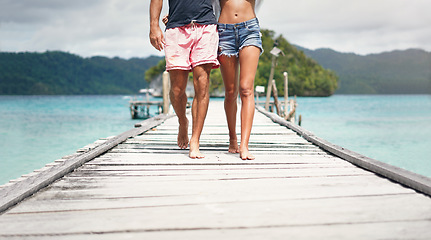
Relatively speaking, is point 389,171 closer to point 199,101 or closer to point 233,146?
point 233,146

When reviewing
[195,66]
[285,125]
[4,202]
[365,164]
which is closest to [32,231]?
[4,202]

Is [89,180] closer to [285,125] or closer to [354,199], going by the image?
[354,199]

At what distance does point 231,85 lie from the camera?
3500 mm

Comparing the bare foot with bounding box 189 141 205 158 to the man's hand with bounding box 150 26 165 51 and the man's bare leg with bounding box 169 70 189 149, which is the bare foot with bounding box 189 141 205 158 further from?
the man's hand with bounding box 150 26 165 51

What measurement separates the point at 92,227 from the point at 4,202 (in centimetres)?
65

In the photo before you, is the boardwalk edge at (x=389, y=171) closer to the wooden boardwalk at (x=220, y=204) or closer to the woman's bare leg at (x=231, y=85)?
→ the wooden boardwalk at (x=220, y=204)

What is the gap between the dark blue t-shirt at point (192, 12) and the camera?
328 cm

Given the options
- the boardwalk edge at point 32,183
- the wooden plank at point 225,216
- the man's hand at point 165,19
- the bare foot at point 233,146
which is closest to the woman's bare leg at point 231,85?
the bare foot at point 233,146

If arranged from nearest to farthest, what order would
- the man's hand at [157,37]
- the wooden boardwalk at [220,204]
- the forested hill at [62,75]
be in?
the wooden boardwalk at [220,204] → the man's hand at [157,37] → the forested hill at [62,75]

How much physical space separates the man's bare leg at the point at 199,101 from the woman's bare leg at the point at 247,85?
34cm

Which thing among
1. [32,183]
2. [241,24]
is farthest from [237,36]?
[32,183]

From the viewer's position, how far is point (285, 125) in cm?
660

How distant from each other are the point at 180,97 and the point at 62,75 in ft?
471

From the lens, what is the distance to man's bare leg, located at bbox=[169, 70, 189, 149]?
354 centimetres
